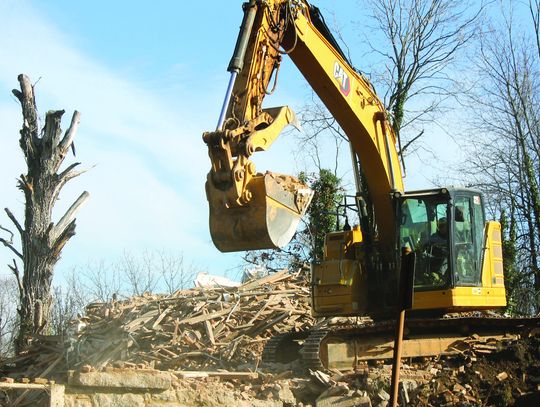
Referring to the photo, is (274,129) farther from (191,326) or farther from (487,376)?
(191,326)

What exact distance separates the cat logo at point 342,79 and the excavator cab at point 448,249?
75.9 inches

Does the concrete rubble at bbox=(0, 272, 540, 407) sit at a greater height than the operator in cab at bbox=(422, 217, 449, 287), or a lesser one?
lesser

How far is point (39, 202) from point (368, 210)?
21.8 feet

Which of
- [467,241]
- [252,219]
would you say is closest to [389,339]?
[467,241]

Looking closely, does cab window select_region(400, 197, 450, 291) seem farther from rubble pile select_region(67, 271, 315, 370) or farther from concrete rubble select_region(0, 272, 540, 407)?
rubble pile select_region(67, 271, 315, 370)

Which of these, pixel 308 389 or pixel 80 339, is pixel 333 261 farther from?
pixel 80 339

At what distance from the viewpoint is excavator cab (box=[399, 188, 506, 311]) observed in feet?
38.8

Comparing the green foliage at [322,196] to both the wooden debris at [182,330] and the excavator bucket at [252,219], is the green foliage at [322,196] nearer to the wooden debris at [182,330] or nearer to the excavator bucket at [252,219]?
the wooden debris at [182,330]

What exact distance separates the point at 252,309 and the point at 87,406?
9231mm

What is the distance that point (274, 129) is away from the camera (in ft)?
29.6

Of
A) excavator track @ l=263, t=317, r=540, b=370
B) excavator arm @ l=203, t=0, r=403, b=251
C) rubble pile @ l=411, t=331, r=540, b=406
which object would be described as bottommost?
rubble pile @ l=411, t=331, r=540, b=406

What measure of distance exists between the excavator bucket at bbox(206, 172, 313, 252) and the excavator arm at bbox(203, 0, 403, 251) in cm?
1

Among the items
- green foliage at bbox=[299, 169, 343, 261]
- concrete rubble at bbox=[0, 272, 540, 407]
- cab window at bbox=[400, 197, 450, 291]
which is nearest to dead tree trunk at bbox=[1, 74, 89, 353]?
concrete rubble at bbox=[0, 272, 540, 407]

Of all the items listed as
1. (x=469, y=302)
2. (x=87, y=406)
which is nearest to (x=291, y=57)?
(x=469, y=302)
